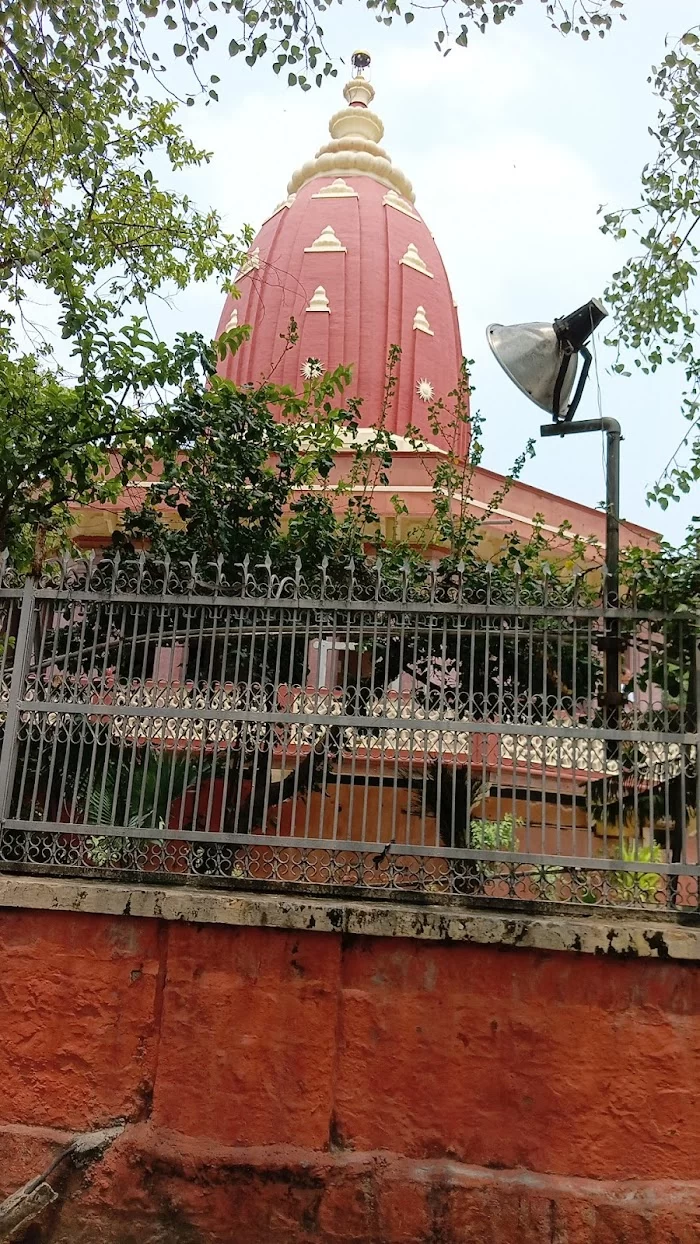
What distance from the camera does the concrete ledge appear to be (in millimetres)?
3605

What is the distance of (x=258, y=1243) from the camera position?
11.6 feet

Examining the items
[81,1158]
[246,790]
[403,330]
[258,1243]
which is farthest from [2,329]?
[403,330]

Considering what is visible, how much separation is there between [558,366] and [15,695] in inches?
110

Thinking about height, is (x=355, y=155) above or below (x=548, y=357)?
above

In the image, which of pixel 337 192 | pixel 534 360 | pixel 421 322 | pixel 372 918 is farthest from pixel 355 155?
pixel 372 918

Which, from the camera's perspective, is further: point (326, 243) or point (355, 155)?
point (355, 155)

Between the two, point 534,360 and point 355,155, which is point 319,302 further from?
point 534,360

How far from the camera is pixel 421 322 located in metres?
14.9

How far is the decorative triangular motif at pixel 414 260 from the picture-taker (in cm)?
1533

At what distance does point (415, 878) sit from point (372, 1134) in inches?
38.7

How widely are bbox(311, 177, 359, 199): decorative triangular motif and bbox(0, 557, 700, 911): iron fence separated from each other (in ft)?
44.4

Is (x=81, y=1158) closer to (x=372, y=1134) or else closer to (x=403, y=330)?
(x=372, y=1134)

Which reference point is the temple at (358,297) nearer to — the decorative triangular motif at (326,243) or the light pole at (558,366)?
the decorative triangular motif at (326,243)

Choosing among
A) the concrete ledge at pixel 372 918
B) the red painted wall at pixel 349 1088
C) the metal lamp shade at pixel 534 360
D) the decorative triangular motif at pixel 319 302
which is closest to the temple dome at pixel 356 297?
the decorative triangular motif at pixel 319 302
